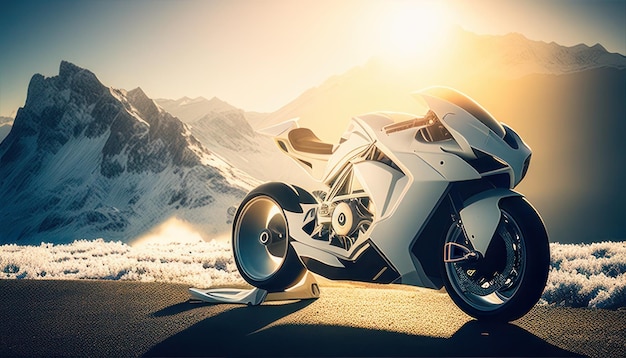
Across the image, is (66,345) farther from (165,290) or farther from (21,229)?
(21,229)

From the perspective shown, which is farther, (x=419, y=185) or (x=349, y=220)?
(x=349, y=220)

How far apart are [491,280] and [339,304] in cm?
219

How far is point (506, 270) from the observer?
15.7ft

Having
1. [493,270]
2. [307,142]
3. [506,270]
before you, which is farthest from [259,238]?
[506,270]

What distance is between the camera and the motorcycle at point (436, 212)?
4.70 m

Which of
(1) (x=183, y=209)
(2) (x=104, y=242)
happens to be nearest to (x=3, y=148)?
(1) (x=183, y=209)

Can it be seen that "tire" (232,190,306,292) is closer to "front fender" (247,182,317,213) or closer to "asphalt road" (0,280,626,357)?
"front fender" (247,182,317,213)

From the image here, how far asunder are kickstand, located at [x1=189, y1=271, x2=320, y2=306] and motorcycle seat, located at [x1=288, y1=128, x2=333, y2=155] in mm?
1515

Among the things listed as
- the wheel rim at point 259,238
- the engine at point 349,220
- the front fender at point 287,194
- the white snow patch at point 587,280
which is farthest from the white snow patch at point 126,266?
the white snow patch at point 587,280

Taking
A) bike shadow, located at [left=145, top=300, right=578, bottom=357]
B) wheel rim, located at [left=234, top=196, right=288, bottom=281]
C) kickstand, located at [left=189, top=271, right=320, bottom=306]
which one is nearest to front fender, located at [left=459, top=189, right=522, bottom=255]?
bike shadow, located at [left=145, top=300, right=578, bottom=357]

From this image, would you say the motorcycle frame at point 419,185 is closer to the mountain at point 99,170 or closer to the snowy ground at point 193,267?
the snowy ground at point 193,267

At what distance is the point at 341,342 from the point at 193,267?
6045 millimetres

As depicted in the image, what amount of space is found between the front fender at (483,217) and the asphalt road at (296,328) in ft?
2.60

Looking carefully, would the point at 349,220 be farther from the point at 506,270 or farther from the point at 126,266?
the point at 126,266
